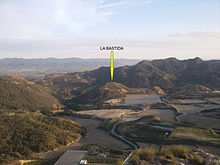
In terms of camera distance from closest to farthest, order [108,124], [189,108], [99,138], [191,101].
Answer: [99,138], [108,124], [189,108], [191,101]

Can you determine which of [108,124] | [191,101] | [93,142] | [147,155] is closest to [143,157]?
[147,155]

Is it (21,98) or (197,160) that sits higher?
(197,160)

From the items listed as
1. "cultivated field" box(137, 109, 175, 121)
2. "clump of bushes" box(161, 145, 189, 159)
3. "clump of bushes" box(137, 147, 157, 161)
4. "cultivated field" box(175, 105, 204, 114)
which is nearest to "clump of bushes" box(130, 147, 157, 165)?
"clump of bushes" box(137, 147, 157, 161)

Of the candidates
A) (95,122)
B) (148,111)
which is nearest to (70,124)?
(95,122)

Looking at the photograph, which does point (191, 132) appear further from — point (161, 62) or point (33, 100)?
point (161, 62)

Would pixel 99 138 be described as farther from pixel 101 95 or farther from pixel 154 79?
pixel 154 79

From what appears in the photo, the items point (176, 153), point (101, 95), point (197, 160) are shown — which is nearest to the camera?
point (197, 160)
